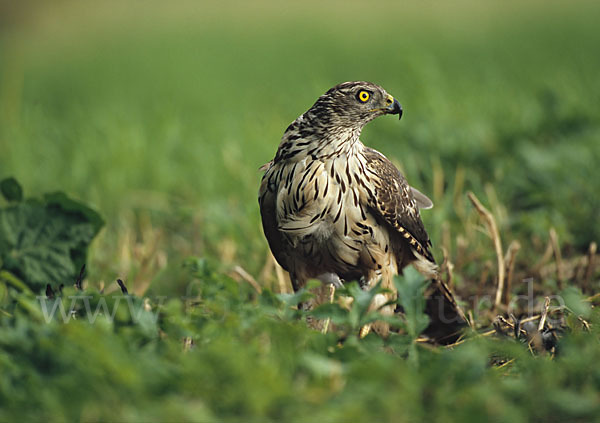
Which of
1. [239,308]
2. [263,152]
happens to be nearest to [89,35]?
[263,152]

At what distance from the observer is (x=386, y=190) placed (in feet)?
12.6

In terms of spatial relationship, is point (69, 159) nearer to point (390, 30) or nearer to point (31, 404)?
point (31, 404)

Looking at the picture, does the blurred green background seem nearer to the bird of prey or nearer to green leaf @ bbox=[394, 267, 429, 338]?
the bird of prey

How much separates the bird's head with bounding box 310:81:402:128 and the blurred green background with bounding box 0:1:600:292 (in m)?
1.49

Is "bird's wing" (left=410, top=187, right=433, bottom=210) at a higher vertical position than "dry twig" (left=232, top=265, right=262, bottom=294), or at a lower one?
higher

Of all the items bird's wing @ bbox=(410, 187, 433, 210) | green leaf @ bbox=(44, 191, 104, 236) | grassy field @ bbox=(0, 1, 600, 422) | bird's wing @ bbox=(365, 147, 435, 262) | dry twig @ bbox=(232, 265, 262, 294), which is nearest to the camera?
grassy field @ bbox=(0, 1, 600, 422)

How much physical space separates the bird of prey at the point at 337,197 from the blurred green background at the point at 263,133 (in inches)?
42.5

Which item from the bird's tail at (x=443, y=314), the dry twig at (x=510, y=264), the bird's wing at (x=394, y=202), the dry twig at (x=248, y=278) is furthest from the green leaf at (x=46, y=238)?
the dry twig at (x=510, y=264)

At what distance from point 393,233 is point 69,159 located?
4240 mm

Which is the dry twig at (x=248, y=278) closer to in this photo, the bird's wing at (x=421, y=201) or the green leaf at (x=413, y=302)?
the bird's wing at (x=421, y=201)

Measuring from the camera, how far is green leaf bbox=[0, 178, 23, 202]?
3.91 metres

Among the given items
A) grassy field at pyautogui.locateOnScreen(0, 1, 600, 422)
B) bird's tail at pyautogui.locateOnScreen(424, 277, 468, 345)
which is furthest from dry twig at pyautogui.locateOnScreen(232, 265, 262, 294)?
bird's tail at pyautogui.locateOnScreen(424, 277, 468, 345)

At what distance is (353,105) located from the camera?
376cm

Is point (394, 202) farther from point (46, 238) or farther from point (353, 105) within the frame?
point (46, 238)
